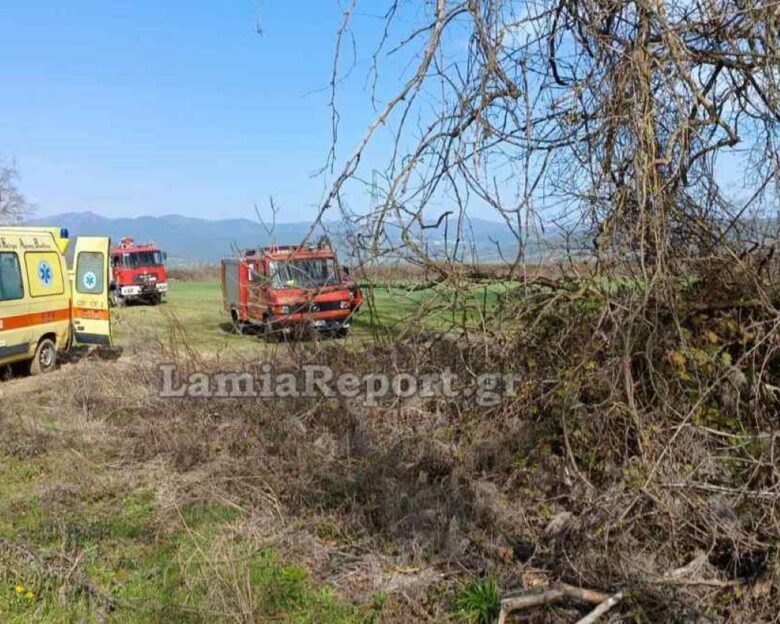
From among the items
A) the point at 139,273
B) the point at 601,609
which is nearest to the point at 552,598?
the point at 601,609

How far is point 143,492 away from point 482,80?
15.4ft

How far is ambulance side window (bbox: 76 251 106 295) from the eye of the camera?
40.4 feet

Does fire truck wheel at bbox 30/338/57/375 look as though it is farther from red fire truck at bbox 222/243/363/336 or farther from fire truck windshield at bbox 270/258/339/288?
fire truck windshield at bbox 270/258/339/288

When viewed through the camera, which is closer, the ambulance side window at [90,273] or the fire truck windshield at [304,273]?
the fire truck windshield at [304,273]

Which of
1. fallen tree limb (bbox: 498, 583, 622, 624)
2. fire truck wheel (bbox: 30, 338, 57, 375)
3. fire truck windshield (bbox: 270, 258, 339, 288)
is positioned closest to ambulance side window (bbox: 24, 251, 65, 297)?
fire truck wheel (bbox: 30, 338, 57, 375)

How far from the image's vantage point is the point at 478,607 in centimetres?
393

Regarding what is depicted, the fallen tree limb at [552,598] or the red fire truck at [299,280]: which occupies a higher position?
the red fire truck at [299,280]

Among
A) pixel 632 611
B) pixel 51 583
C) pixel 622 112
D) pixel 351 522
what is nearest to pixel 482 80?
pixel 622 112

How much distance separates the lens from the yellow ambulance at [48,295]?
1090cm

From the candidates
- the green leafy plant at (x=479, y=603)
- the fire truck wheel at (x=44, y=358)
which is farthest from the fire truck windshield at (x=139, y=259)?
the green leafy plant at (x=479, y=603)

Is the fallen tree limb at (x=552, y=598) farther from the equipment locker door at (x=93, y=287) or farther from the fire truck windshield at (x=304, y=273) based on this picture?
the equipment locker door at (x=93, y=287)

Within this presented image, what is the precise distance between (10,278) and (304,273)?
8552 mm

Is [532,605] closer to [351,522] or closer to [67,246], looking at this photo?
[351,522]

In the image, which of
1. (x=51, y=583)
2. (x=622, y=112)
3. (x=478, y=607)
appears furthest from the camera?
(x=51, y=583)
